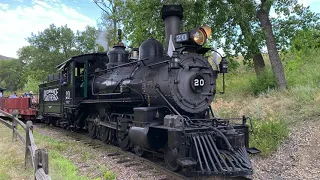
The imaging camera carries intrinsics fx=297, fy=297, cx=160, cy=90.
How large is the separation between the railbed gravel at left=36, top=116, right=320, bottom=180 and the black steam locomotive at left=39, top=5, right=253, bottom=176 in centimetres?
63

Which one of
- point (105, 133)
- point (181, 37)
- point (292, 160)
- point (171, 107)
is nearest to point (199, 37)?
point (181, 37)

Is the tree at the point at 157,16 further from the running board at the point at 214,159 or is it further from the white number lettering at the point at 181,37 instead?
the running board at the point at 214,159

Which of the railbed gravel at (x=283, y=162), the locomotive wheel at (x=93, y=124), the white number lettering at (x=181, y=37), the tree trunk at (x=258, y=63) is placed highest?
the tree trunk at (x=258, y=63)

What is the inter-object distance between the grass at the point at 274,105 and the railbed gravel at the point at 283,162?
26 centimetres

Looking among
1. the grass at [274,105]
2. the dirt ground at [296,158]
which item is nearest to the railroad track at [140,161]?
the dirt ground at [296,158]

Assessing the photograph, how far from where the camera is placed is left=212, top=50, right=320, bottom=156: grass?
795 cm

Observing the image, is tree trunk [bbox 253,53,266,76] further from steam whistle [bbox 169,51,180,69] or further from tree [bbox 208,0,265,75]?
steam whistle [bbox 169,51,180,69]

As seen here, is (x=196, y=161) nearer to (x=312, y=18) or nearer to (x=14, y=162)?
(x=14, y=162)

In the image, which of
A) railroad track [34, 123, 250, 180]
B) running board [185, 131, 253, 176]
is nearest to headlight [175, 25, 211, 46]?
running board [185, 131, 253, 176]

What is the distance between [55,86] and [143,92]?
6958mm

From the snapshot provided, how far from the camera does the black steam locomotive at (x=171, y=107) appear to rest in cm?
568

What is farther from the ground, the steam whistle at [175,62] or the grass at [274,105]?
the steam whistle at [175,62]

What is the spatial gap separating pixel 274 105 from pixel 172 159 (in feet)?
18.6

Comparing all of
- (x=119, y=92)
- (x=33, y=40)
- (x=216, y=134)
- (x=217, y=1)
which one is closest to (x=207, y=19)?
(x=217, y=1)
